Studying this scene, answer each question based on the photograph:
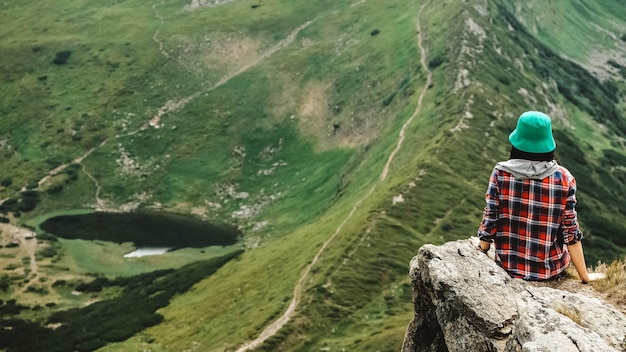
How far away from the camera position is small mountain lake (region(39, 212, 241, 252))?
157250 millimetres

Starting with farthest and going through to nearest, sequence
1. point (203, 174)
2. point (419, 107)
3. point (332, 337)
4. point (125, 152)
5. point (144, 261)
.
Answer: point (125, 152)
point (203, 174)
point (419, 107)
point (144, 261)
point (332, 337)

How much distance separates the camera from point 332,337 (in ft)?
279

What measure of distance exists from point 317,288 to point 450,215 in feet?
114

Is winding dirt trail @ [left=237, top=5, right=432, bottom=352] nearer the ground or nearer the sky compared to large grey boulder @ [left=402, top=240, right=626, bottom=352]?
nearer the ground

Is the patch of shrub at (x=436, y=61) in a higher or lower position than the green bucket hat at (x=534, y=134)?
lower

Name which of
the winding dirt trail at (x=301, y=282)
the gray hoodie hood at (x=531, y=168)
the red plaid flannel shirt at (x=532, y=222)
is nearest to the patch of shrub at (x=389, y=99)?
the winding dirt trail at (x=301, y=282)

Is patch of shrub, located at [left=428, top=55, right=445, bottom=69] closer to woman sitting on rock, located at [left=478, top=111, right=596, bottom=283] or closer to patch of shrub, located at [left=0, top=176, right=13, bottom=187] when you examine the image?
patch of shrub, located at [left=0, top=176, right=13, bottom=187]

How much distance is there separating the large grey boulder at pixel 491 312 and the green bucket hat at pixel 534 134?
3458mm

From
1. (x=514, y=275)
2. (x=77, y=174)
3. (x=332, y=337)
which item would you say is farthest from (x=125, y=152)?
(x=514, y=275)

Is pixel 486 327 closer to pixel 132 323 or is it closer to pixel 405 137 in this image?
pixel 132 323

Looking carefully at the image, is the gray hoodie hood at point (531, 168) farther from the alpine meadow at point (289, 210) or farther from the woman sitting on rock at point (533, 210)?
the alpine meadow at point (289, 210)

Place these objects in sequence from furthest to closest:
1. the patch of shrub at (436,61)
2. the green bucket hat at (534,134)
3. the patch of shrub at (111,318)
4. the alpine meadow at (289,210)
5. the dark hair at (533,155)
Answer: the patch of shrub at (436,61), the patch of shrub at (111,318), the alpine meadow at (289,210), the dark hair at (533,155), the green bucket hat at (534,134)

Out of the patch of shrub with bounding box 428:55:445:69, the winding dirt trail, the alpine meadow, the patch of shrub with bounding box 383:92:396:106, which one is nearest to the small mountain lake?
the alpine meadow

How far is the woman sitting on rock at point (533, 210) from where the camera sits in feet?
51.4
